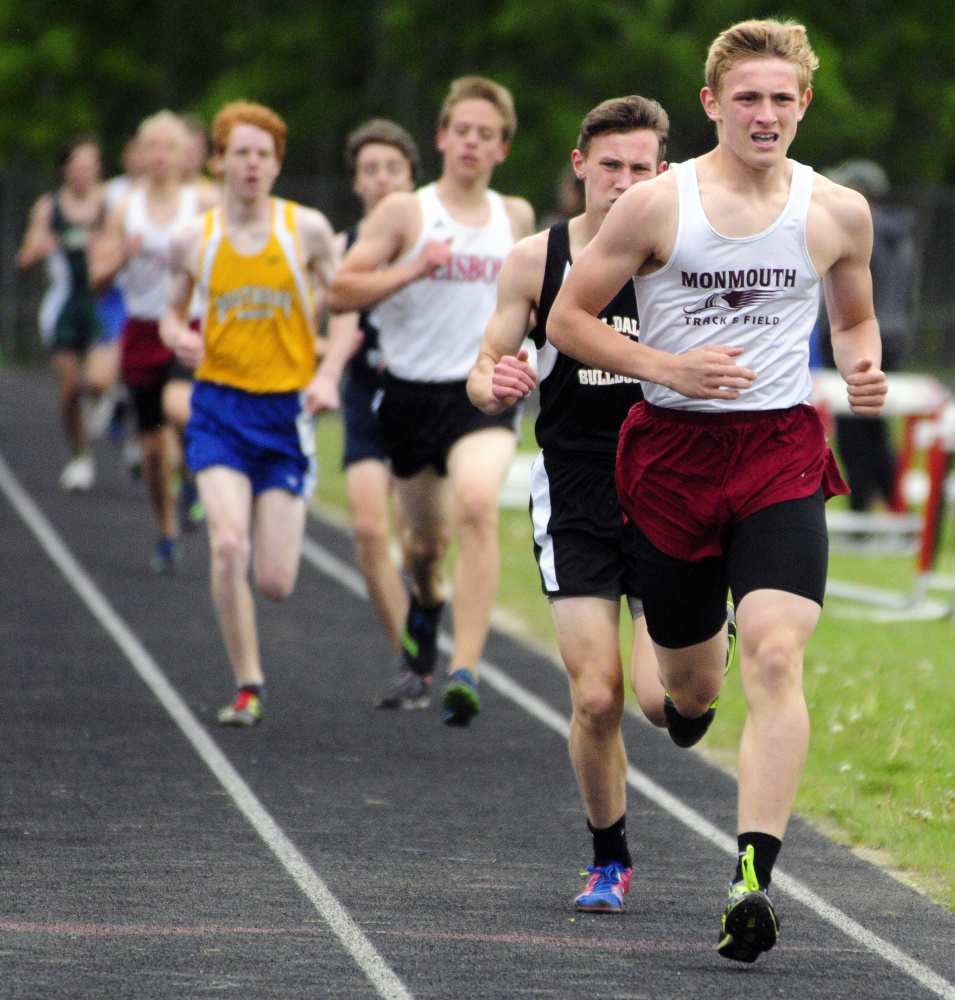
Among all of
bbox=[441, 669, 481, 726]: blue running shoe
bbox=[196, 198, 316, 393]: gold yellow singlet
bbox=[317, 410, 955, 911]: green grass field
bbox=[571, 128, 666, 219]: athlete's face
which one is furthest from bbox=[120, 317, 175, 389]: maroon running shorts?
bbox=[571, 128, 666, 219]: athlete's face

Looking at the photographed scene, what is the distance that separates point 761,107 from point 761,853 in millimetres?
1733

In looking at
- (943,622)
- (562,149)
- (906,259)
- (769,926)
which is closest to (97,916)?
(769,926)

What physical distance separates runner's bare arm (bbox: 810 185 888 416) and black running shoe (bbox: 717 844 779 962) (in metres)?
1.18

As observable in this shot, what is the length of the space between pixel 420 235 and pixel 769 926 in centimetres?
399

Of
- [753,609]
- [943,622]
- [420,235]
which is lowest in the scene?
[943,622]

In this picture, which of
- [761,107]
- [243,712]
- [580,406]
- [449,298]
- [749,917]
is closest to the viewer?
[749,917]

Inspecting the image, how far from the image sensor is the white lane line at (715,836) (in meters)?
4.77

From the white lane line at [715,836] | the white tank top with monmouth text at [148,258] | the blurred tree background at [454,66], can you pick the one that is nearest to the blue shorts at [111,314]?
the white tank top with monmouth text at [148,258]

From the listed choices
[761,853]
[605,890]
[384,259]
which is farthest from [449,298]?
[761,853]

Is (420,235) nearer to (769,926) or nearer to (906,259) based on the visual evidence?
(769,926)

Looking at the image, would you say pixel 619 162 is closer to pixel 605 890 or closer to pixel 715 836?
pixel 605 890

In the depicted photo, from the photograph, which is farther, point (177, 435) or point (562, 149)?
point (562, 149)

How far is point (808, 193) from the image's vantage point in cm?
465

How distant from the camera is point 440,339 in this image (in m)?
7.76
